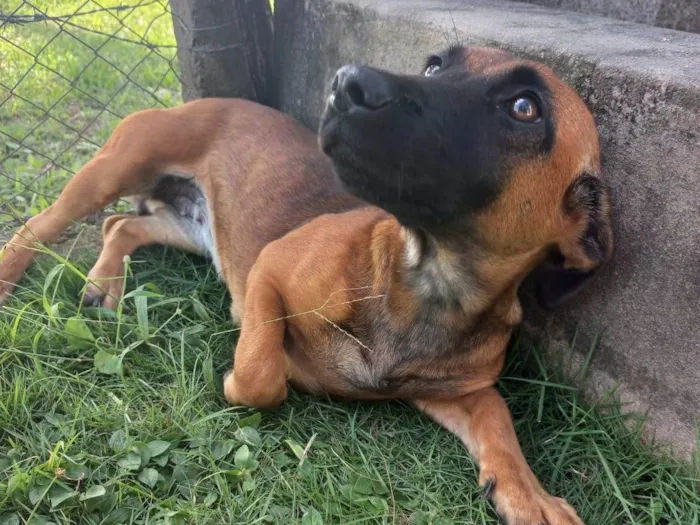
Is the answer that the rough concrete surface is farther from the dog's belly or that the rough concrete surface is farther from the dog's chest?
the dog's belly

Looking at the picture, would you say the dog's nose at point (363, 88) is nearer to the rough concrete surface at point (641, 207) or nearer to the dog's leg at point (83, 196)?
the rough concrete surface at point (641, 207)

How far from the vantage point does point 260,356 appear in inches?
105

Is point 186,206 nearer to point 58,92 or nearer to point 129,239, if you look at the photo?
point 129,239

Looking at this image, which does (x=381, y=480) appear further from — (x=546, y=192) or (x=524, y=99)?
(x=524, y=99)

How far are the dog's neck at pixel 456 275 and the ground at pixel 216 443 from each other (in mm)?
523

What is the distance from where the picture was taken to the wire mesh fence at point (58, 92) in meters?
4.13

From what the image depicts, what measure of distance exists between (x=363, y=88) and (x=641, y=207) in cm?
117

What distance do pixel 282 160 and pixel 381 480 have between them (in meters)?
1.75

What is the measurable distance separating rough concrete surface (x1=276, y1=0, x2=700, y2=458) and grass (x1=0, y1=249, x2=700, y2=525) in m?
0.20

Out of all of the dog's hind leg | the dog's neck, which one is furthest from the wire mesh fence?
the dog's neck

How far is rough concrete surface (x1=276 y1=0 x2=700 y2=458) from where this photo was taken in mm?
2344

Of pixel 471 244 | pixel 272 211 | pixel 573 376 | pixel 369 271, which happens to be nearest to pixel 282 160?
pixel 272 211

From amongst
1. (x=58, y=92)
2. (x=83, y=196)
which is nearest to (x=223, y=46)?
(x=83, y=196)

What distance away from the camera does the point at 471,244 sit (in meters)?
2.45
